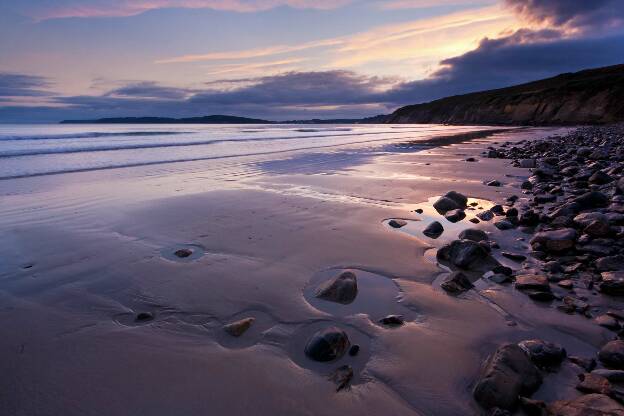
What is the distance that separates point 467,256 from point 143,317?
2.89m

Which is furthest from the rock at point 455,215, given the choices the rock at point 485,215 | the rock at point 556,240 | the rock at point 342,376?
the rock at point 342,376

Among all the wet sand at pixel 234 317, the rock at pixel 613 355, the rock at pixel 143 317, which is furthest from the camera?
the rock at pixel 143 317

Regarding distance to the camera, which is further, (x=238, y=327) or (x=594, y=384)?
(x=238, y=327)

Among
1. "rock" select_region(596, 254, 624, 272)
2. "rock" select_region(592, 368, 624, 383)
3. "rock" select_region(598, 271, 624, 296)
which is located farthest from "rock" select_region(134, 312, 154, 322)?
"rock" select_region(596, 254, 624, 272)

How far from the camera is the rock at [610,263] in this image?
314 centimetres

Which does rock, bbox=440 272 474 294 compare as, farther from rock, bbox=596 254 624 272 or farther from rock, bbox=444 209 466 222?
rock, bbox=444 209 466 222

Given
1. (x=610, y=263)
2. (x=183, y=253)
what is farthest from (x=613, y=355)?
(x=183, y=253)

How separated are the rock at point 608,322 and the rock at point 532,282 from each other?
1.48 ft

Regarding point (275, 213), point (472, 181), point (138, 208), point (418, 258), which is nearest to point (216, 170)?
point (138, 208)

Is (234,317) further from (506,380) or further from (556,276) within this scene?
(556,276)

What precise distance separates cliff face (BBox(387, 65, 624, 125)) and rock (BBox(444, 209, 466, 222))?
52.9m

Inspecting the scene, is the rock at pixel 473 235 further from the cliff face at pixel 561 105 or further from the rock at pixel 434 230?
the cliff face at pixel 561 105

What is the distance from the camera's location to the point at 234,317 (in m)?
2.67

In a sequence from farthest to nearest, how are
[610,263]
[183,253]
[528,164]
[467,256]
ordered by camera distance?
[528,164] < [183,253] < [467,256] < [610,263]
